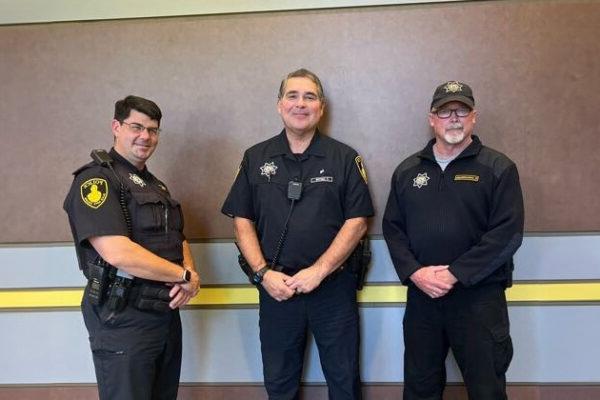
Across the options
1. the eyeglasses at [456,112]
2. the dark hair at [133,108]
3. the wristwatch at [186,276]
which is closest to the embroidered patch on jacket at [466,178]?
the eyeglasses at [456,112]

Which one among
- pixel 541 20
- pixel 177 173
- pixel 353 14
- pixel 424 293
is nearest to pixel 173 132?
pixel 177 173

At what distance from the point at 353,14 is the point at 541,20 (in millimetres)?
891

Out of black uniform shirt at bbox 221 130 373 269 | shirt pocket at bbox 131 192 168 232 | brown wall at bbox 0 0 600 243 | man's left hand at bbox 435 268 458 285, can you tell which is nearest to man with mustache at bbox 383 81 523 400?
man's left hand at bbox 435 268 458 285

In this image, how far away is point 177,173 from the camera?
232 cm

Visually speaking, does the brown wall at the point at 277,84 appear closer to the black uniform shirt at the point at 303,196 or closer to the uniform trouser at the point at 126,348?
the black uniform shirt at the point at 303,196

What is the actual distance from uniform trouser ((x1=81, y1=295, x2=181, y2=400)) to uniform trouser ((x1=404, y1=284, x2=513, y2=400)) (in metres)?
1.04

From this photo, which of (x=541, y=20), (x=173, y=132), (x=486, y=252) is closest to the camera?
(x=486, y=252)

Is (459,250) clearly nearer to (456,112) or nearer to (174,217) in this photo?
(456,112)

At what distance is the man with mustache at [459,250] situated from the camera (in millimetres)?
1739

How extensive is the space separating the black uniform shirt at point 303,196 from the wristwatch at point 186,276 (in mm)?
353

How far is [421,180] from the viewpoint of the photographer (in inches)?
73.6

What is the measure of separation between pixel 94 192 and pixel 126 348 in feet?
1.85

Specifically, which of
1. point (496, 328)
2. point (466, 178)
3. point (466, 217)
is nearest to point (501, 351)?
point (496, 328)

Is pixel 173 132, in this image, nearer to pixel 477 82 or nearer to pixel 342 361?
pixel 342 361
